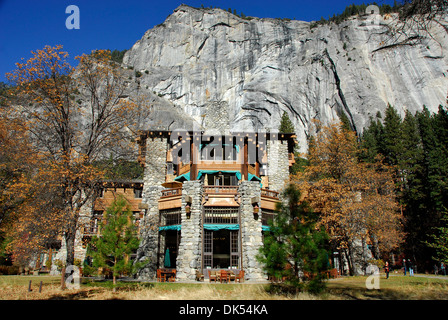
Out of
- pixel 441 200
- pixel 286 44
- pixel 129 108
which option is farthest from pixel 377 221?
pixel 286 44

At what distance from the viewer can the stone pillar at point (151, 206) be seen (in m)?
23.5

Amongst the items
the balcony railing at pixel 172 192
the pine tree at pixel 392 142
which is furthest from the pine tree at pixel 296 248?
the pine tree at pixel 392 142

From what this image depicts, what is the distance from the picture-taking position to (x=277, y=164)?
29.7 meters

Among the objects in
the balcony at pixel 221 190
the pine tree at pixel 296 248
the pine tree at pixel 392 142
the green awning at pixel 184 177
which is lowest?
the pine tree at pixel 296 248

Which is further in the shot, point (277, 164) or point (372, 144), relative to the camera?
point (372, 144)

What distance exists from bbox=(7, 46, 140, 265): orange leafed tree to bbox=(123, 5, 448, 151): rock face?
47218 mm

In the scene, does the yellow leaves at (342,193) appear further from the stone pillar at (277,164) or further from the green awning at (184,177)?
the green awning at (184,177)

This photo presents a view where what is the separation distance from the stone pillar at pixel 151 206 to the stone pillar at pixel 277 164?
1062 cm

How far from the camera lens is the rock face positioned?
257 ft

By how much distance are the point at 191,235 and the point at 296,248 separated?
1161cm

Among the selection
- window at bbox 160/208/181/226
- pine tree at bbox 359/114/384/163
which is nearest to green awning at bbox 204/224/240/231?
window at bbox 160/208/181/226

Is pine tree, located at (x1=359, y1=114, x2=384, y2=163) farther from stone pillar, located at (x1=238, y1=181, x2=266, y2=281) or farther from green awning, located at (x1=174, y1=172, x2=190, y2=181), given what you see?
green awning, located at (x1=174, y1=172, x2=190, y2=181)

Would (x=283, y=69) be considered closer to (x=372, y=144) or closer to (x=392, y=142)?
(x=372, y=144)
